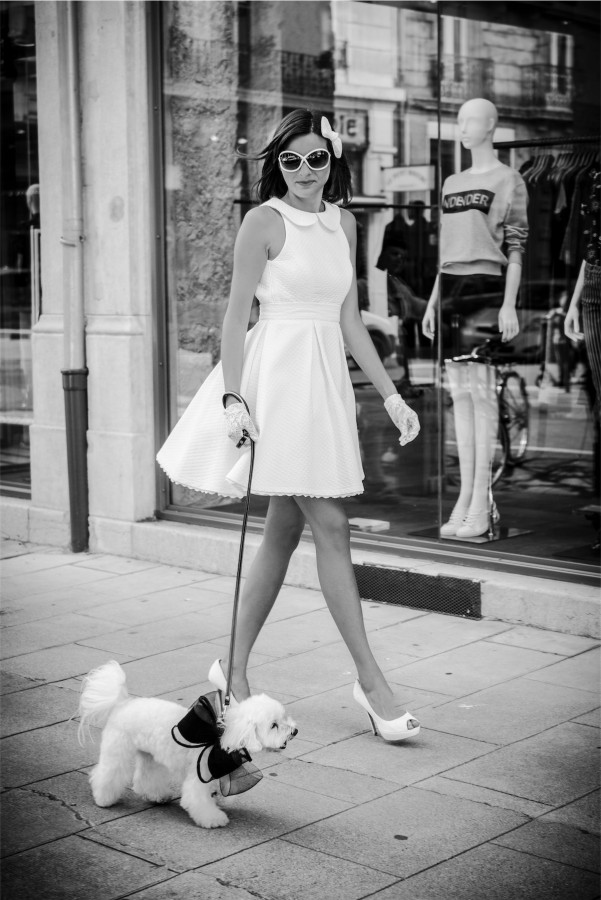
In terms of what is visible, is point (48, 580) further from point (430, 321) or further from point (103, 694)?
point (103, 694)

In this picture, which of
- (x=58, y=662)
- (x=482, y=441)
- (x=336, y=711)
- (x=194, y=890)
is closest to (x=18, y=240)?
(x=482, y=441)

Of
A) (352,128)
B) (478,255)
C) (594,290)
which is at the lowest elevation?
(594,290)

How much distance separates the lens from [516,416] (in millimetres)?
9984

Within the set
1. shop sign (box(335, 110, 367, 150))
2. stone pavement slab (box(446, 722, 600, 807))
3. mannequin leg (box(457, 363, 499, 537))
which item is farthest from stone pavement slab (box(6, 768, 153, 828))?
shop sign (box(335, 110, 367, 150))

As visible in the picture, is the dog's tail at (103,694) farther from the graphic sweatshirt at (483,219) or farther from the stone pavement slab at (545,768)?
the graphic sweatshirt at (483,219)

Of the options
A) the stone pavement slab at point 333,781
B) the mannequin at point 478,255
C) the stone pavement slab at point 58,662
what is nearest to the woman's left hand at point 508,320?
the mannequin at point 478,255

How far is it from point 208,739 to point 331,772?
0.70 m

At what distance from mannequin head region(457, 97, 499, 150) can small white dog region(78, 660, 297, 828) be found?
414cm

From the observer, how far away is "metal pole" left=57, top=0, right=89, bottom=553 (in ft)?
23.9

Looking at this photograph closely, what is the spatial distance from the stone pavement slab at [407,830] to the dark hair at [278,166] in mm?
2191

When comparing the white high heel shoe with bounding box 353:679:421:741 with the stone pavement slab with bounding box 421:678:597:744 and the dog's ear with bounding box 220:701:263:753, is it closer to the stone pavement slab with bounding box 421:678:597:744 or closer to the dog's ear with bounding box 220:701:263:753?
Result: the stone pavement slab with bounding box 421:678:597:744

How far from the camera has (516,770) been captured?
3.87 meters

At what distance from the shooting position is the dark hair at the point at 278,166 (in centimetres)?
423

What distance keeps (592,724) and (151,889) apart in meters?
1.85
